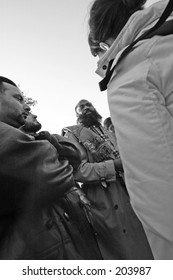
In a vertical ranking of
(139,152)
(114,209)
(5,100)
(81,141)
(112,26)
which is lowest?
(114,209)

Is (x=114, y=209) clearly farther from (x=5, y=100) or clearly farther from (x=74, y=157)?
(x=5, y=100)

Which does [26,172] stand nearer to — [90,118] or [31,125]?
[31,125]

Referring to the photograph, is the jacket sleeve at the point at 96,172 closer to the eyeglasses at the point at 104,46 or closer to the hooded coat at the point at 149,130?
the eyeglasses at the point at 104,46

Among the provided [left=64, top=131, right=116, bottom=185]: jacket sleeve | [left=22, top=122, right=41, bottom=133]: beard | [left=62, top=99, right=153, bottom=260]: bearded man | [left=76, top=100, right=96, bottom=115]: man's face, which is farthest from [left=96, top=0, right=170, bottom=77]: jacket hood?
[left=76, top=100, right=96, bottom=115]: man's face

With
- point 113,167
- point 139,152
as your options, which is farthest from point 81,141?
point 139,152

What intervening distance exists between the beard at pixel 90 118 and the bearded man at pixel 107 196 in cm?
6

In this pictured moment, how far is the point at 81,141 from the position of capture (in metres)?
2.24

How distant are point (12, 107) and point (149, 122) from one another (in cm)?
91

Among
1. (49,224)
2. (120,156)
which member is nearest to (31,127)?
(49,224)

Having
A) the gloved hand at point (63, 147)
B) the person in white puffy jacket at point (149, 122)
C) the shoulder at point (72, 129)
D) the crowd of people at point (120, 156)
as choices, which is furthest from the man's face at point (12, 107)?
the shoulder at point (72, 129)

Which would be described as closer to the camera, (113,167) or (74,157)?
(74,157)

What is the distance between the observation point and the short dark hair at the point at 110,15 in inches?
42.6

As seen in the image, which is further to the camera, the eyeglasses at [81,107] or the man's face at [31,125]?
the eyeglasses at [81,107]
